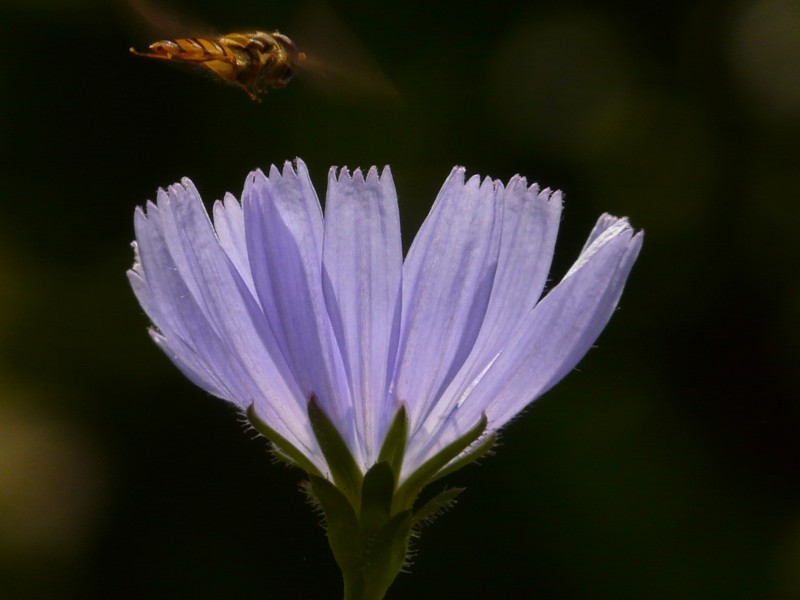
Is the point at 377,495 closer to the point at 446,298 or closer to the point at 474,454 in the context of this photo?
the point at 474,454

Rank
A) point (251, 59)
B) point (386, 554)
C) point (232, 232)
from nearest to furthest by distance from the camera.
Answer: point (386, 554) < point (232, 232) < point (251, 59)

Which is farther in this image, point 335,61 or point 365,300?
point 335,61

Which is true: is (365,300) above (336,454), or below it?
above

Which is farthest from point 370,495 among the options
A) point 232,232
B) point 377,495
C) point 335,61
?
point 335,61

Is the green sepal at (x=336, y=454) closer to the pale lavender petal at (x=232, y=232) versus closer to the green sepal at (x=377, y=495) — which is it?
the green sepal at (x=377, y=495)

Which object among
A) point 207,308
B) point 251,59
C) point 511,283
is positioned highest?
point 251,59

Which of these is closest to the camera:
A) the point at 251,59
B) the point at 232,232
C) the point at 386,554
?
the point at 386,554

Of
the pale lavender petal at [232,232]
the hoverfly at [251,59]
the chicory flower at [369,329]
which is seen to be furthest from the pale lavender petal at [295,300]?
the hoverfly at [251,59]

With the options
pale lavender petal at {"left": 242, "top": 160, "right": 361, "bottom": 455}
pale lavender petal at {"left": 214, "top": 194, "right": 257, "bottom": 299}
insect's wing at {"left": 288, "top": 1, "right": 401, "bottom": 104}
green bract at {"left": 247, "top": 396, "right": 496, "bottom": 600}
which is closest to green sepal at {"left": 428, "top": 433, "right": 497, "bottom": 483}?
green bract at {"left": 247, "top": 396, "right": 496, "bottom": 600}
